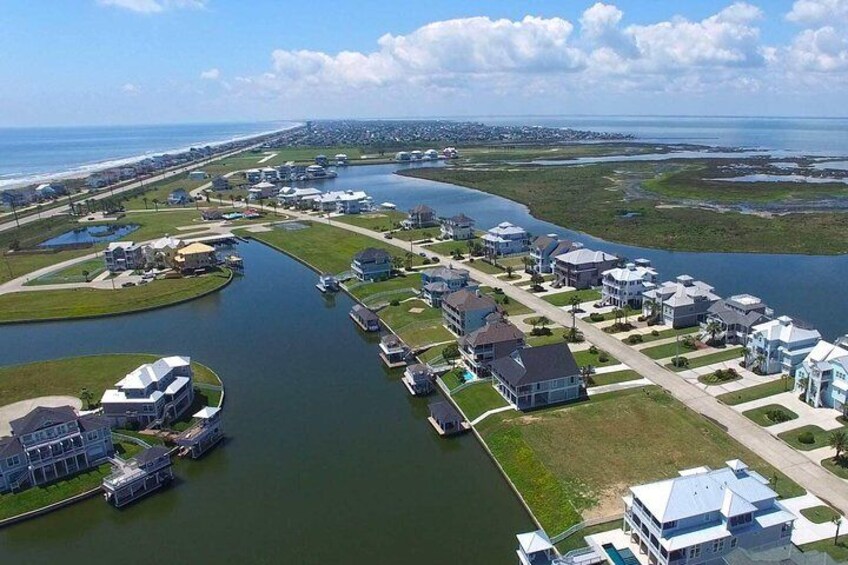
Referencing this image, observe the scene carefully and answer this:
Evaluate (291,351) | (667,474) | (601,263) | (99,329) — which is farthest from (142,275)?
(667,474)

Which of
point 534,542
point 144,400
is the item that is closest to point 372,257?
point 144,400

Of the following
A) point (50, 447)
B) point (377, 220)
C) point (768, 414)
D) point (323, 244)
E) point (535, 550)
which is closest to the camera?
point (535, 550)

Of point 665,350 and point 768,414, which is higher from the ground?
point 665,350

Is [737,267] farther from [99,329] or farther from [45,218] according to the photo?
[45,218]

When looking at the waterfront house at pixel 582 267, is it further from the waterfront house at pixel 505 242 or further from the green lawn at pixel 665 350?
the green lawn at pixel 665 350

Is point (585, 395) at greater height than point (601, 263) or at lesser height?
lesser

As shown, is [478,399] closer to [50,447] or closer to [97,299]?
[50,447]
